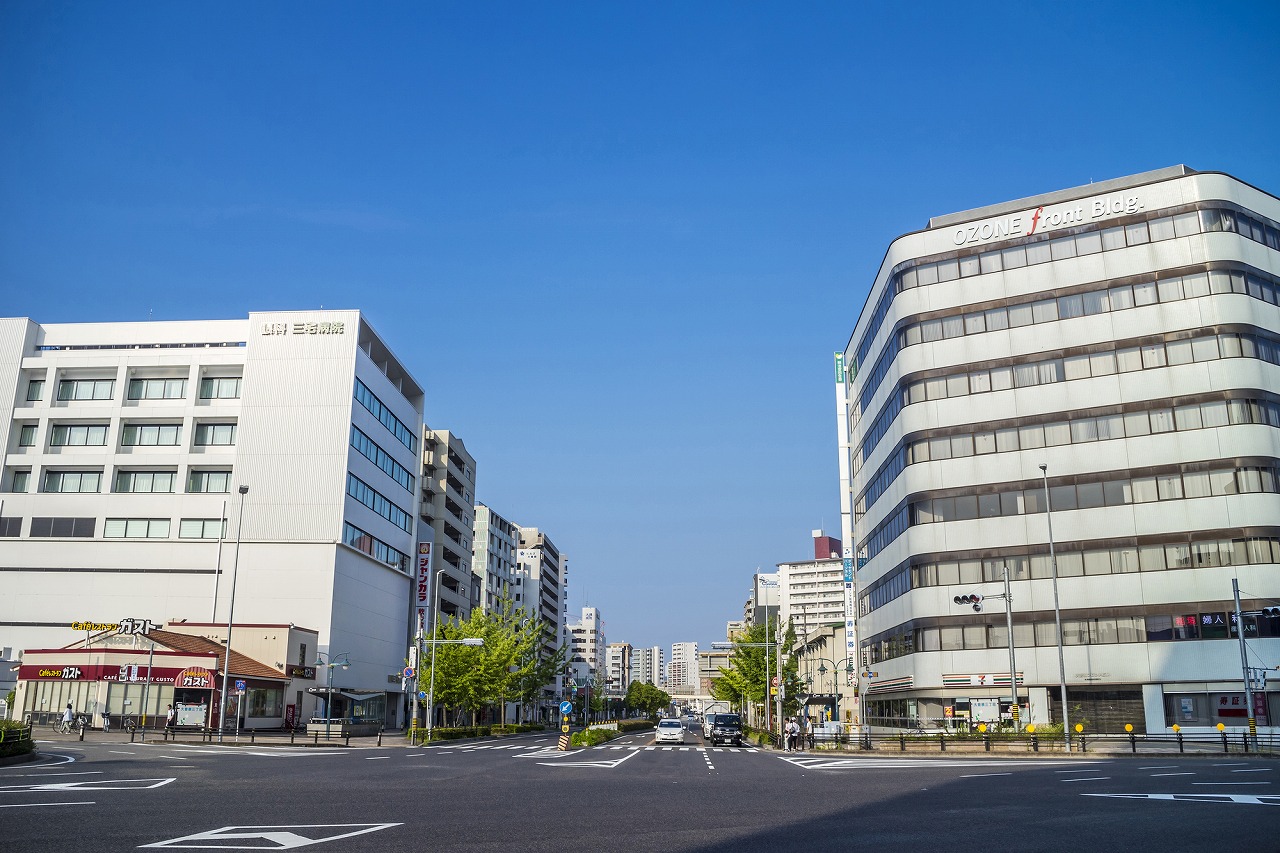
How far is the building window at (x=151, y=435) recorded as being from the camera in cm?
7362

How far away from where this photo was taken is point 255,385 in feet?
241

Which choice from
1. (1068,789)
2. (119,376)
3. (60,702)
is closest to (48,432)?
(119,376)

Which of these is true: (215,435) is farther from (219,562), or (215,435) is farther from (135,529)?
(219,562)

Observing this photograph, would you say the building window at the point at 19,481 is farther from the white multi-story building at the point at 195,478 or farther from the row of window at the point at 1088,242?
the row of window at the point at 1088,242

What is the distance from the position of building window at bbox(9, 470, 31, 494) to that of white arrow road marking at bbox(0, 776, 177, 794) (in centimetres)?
6346

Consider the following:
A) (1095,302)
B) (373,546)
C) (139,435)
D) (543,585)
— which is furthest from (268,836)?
(543,585)

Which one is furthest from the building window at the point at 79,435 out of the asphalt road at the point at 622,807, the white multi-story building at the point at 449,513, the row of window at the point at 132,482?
the asphalt road at the point at 622,807

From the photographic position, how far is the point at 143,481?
72.9m

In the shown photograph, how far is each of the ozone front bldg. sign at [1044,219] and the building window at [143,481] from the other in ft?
190

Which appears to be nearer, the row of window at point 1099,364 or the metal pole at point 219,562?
the row of window at point 1099,364

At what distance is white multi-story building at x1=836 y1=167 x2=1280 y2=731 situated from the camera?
4978 centimetres

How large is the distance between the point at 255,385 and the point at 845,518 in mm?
48466

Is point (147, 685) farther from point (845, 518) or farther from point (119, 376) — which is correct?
point (845, 518)

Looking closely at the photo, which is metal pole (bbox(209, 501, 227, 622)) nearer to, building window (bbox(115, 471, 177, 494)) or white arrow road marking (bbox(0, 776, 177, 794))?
building window (bbox(115, 471, 177, 494))
